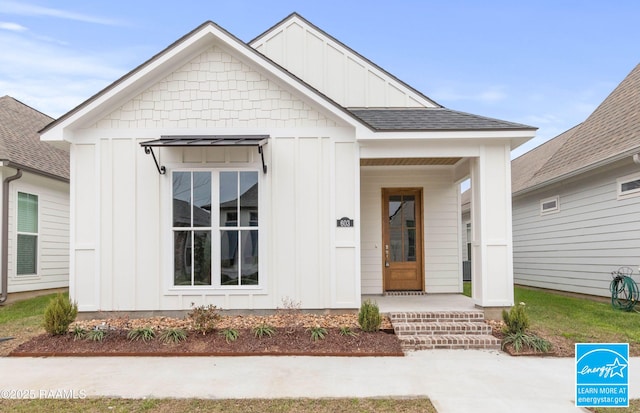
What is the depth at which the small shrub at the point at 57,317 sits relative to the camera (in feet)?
20.6

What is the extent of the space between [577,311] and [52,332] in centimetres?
923

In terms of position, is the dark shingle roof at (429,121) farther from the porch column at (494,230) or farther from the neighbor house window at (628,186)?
the neighbor house window at (628,186)

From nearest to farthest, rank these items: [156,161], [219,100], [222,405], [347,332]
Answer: [222,405], [347,332], [156,161], [219,100]

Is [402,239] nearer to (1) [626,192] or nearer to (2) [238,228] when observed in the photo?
(2) [238,228]

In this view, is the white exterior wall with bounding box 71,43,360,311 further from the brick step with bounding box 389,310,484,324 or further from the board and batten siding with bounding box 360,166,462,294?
the board and batten siding with bounding box 360,166,462,294

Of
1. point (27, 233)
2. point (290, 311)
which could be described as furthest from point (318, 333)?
point (27, 233)

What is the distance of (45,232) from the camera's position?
36.3 ft

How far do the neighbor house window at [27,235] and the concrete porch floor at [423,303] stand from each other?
796 centimetres

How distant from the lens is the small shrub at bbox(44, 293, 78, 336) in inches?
247

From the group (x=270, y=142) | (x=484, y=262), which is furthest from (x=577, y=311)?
(x=270, y=142)

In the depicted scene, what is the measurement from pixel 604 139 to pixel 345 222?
6.96 meters

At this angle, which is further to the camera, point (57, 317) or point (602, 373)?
point (57, 317)

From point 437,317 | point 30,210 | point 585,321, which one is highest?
point 30,210

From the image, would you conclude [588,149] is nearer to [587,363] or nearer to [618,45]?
[618,45]
